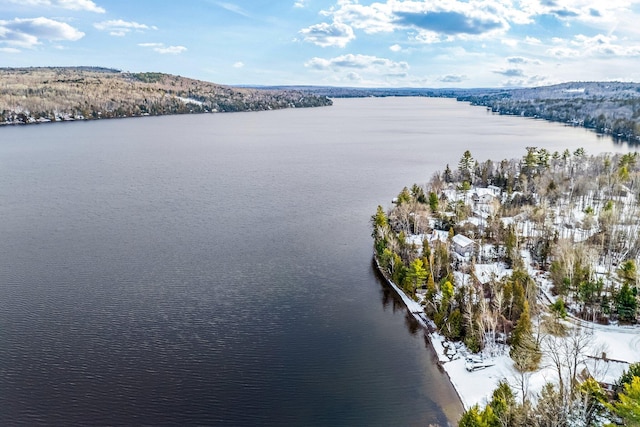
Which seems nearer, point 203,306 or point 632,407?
point 632,407

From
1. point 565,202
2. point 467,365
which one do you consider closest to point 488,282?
point 467,365

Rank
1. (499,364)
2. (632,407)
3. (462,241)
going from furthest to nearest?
1. (462,241)
2. (499,364)
3. (632,407)

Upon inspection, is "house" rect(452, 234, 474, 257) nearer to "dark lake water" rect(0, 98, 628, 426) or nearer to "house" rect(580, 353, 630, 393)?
"dark lake water" rect(0, 98, 628, 426)

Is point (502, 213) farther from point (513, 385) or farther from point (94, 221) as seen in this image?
point (94, 221)

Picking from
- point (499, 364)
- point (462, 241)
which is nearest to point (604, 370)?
point (499, 364)

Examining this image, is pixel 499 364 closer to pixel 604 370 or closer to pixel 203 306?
pixel 604 370

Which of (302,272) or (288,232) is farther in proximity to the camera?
(288,232)

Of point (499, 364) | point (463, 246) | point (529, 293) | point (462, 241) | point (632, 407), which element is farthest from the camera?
point (462, 241)

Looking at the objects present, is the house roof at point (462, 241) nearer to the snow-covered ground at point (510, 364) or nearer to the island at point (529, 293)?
the island at point (529, 293)
